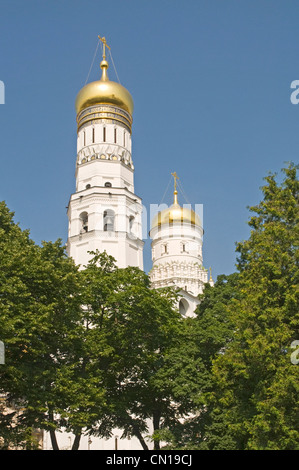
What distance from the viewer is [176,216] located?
55.8m

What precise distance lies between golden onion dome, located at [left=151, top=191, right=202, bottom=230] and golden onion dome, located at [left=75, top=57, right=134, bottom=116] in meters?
14.8

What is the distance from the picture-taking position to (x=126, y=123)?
42.2 metres

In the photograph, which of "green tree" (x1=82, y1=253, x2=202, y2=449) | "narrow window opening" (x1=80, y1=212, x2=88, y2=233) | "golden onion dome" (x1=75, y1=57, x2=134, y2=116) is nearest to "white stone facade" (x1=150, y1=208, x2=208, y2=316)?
"narrow window opening" (x1=80, y1=212, x2=88, y2=233)

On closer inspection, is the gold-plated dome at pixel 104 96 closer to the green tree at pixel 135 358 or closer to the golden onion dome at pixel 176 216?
the golden onion dome at pixel 176 216

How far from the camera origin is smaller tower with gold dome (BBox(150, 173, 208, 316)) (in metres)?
52.0

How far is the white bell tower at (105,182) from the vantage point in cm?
3775

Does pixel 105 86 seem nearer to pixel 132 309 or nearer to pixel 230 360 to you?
pixel 132 309

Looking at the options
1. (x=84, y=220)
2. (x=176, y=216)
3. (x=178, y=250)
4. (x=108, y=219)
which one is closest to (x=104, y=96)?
(x=84, y=220)

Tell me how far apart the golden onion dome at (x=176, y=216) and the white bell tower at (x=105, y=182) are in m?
14.7

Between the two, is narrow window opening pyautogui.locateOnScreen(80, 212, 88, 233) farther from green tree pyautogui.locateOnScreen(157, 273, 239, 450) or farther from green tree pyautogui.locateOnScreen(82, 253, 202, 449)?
green tree pyautogui.locateOnScreen(157, 273, 239, 450)

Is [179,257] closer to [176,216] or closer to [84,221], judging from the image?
[176,216]

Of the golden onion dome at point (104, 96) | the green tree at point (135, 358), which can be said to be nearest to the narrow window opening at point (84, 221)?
the golden onion dome at point (104, 96)
